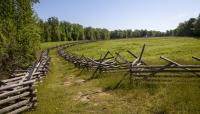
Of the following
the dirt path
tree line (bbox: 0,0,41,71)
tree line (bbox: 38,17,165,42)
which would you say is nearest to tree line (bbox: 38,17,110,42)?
tree line (bbox: 38,17,165,42)

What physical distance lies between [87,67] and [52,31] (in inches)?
4210

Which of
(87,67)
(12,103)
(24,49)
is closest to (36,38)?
(24,49)

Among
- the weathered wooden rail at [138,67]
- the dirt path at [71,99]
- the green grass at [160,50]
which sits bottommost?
the green grass at [160,50]

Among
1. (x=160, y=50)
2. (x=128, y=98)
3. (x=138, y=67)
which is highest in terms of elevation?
(x=138, y=67)

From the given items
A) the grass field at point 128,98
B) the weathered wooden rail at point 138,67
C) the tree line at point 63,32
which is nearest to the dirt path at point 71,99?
the grass field at point 128,98

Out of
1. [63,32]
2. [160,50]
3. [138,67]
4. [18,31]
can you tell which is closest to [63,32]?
[63,32]

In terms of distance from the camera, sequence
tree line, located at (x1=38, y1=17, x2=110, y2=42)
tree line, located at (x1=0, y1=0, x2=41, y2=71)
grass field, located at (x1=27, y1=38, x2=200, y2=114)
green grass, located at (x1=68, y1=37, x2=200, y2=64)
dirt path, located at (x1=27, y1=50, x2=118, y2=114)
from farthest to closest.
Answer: tree line, located at (x1=38, y1=17, x2=110, y2=42)
green grass, located at (x1=68, y1=37, x2=200, y2=64)
tree line, located at (x1=0, y1=0, x2=41, y2=71)
dirt path, located at (x1=27, y1=50, x2=118, y2=114)
grass field, located at (x1=27, y1=38, x2=200, y2=114)

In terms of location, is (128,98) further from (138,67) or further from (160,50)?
(160,50)

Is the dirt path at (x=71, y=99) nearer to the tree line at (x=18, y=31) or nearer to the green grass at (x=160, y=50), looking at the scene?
the tree line at (x=18, y=31)

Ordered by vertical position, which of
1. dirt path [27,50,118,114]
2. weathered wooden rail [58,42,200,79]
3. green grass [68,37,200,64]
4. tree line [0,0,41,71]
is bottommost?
green grass [68,37,200,64]

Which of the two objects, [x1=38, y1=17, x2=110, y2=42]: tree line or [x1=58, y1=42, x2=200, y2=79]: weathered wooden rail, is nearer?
[x1=58, y1=42, x2=200, y2=79]: weathered wooden rail

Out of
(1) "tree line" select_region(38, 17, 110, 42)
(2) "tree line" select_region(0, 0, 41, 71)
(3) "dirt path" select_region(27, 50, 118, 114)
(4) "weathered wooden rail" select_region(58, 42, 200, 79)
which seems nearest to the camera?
(3) "dirt path" select_region(27, 50, 118, 114)

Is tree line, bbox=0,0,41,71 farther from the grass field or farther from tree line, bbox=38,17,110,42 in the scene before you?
tree line, bbox=38,17,110,42

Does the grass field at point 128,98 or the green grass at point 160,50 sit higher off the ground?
the grass field at point 128,98
